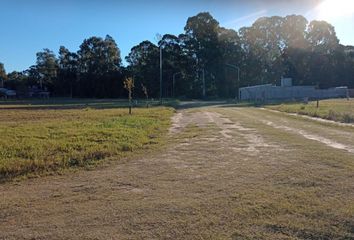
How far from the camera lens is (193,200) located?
654cm

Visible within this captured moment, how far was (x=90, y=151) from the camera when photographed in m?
11.2

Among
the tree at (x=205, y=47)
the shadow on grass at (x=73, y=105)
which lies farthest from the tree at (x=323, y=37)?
the shadow on grass at (x=73, y=105)

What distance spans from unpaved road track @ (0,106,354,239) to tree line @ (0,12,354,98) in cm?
8566

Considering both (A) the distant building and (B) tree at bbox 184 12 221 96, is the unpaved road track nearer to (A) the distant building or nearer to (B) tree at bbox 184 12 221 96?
(A) the distant building

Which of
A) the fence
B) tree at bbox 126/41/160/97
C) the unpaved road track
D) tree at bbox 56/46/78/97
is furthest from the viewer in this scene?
tree at bbox 56/46/78/97

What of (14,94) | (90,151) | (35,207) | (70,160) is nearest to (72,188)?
(35,207)

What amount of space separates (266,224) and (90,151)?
6842mm

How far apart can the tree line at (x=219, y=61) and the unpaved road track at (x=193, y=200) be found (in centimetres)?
8566

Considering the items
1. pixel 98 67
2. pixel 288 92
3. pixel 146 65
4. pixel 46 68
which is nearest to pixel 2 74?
pixel 46 68

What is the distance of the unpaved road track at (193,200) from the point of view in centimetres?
515

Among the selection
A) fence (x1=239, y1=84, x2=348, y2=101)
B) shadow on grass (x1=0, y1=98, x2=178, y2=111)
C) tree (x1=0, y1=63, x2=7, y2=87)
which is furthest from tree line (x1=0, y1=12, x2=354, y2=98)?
shadow on grass (x1=0, y1=98, x2=178, y2=111)

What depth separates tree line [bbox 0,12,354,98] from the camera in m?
95.6

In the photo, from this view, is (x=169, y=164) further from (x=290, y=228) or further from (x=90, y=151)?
(x=290, y=228)

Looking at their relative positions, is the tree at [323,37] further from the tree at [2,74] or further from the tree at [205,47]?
the tree at [2,74]
